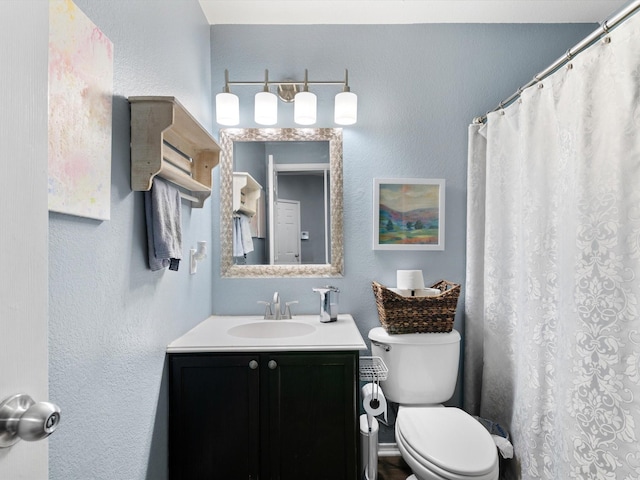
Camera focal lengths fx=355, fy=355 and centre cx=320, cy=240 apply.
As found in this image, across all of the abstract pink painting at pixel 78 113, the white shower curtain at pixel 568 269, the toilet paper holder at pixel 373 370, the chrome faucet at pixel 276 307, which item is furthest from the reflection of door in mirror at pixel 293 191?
the abstract pink painting at pixel 78 113

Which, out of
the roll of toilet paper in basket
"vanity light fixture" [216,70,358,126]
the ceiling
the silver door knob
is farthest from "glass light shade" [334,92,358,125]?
the silver door knob

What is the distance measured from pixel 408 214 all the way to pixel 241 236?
998 mm

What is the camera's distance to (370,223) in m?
2.10

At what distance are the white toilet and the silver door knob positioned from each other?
131 cm

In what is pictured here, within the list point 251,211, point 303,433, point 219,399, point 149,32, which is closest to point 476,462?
point 303,433

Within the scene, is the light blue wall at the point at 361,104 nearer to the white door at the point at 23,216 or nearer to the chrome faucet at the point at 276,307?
the chrome faucet at the point at 276,307

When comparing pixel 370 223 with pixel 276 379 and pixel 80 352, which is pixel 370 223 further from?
pixel 80 352

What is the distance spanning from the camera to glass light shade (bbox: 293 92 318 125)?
1.95 m

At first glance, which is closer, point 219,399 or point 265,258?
point 219,399

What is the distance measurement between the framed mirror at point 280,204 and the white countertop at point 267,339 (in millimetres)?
302

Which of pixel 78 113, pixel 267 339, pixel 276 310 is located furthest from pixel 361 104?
pixel 78 113

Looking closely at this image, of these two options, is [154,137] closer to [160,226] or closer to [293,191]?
[160,226]

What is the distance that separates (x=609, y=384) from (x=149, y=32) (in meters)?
1.97

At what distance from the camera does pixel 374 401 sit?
167 centimetres
